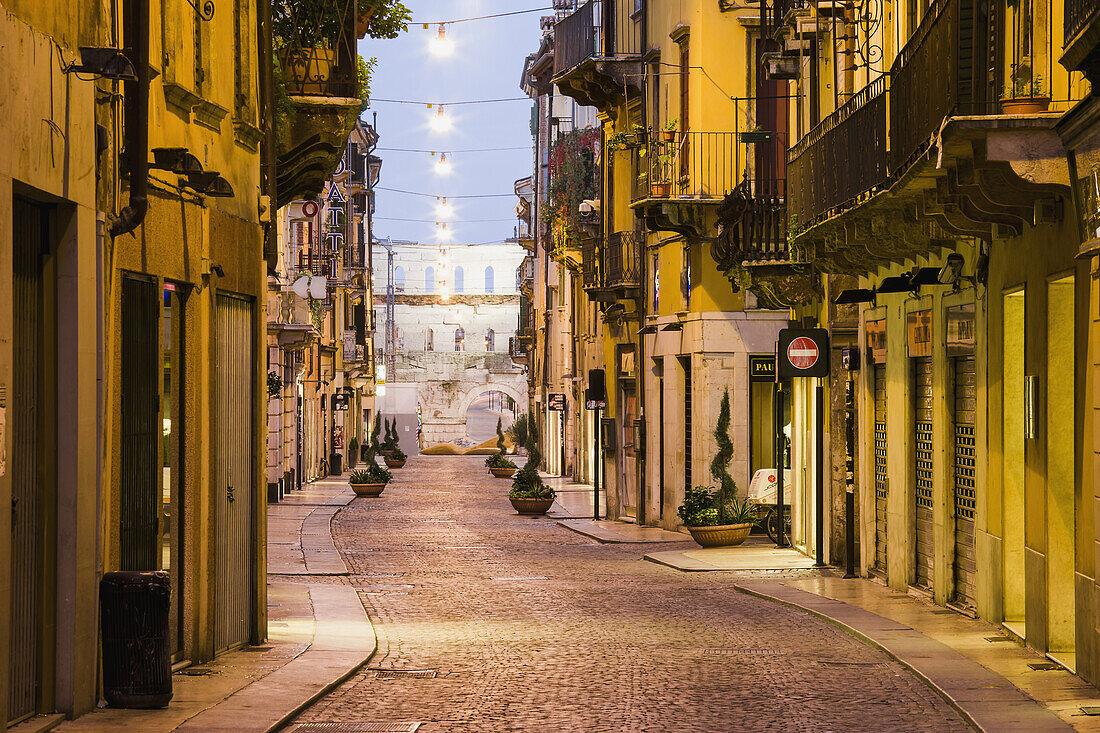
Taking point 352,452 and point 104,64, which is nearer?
point 104,64

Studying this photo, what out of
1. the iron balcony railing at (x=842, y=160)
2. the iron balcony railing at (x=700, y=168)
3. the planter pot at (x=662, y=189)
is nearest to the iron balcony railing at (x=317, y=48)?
the iron balcony railing at (x=842, y=160)

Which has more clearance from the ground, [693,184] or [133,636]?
[693,184]

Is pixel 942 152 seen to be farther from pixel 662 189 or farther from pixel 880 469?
pixel 662 189

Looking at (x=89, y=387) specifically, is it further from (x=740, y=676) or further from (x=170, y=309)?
(x=740, y=676)

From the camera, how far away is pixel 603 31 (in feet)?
116

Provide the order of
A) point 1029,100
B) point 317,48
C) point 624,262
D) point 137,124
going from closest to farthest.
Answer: point 137,124, point 1029,100, point 317,48, point 624,262

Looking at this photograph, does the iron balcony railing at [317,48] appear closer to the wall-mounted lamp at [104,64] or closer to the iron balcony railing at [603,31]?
the wall-mounted lamp at [104,64]

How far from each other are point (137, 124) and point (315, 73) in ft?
26.8

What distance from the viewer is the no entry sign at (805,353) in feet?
73.5

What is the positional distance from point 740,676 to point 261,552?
174 inches

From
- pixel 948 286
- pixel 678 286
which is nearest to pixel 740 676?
pixel 948 286

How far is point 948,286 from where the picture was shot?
16.9 meters

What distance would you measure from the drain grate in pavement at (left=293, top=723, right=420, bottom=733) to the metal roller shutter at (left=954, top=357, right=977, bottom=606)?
784 centimetres

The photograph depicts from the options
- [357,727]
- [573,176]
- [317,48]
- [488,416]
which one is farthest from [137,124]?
[488,416]
